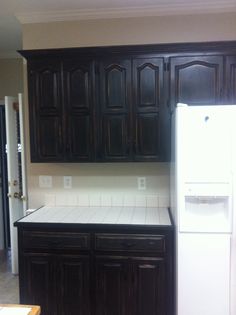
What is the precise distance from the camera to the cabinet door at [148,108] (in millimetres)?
2555

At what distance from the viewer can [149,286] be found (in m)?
2.32

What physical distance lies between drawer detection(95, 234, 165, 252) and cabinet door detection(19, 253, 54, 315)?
0.46m

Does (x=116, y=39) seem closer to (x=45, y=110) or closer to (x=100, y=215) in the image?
(x=45, y=110)

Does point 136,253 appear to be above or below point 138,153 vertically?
below

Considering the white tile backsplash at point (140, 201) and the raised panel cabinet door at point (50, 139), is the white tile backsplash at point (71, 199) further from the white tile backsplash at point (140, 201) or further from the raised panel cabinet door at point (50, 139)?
the white tile backsplash at point (140, 201)

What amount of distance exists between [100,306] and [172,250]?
2.41ft

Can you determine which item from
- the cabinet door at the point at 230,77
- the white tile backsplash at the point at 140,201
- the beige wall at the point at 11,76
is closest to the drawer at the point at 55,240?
the white tile backsplash at the point at 140,201

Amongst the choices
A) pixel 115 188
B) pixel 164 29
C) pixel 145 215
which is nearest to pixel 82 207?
pixel 115 188

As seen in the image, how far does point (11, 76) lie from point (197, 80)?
265 cm

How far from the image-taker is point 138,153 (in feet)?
8.59

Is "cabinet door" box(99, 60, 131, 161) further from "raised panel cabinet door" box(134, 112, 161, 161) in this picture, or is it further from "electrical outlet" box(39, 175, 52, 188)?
"electrical outlet" box(39, 175, 52, 188)

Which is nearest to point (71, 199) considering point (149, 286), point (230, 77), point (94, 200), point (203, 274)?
point (94, 200)

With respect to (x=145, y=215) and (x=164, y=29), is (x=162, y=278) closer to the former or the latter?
(x=145, y=215)

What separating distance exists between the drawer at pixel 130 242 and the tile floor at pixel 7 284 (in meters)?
1.30
